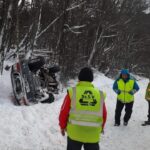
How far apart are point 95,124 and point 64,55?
11.3 m

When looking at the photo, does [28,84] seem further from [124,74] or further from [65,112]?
[65,112]

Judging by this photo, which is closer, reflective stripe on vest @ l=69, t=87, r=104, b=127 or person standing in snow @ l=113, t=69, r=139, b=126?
reflective stripe on vest @ l=69, t=87, r=104, b=127

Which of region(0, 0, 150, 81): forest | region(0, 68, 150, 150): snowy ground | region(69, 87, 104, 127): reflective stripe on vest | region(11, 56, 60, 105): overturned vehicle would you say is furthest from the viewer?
region(0, 0, 150, 81): forest

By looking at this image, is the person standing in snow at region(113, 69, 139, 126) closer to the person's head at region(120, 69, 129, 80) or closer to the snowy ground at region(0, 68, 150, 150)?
the person's head at region(120, 69, 129, 80)

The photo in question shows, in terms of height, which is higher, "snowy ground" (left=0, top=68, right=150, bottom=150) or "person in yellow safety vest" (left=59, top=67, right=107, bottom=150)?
"person in yellow safety vest" (left=59, top=67, right=107, bottom=150)

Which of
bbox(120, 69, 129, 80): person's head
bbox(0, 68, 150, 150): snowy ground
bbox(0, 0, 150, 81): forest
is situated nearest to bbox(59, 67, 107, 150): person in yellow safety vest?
bbox(0, 68, 150, 150): snowy ground

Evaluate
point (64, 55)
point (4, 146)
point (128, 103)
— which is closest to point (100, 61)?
point (64, 55)

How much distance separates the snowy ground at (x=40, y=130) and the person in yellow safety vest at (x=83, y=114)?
2484 millimetres

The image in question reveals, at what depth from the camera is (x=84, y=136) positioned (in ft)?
18.7

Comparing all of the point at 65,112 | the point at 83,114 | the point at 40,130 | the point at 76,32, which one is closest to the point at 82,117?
the point at 83,114

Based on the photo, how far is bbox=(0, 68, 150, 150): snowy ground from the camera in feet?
27.7

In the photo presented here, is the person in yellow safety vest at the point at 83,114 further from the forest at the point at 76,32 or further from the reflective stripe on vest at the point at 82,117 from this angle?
the forest at the point at 76,32

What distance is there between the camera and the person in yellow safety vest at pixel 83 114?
18.7 ft

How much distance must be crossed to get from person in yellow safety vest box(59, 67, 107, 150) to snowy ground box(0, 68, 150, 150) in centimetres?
248
